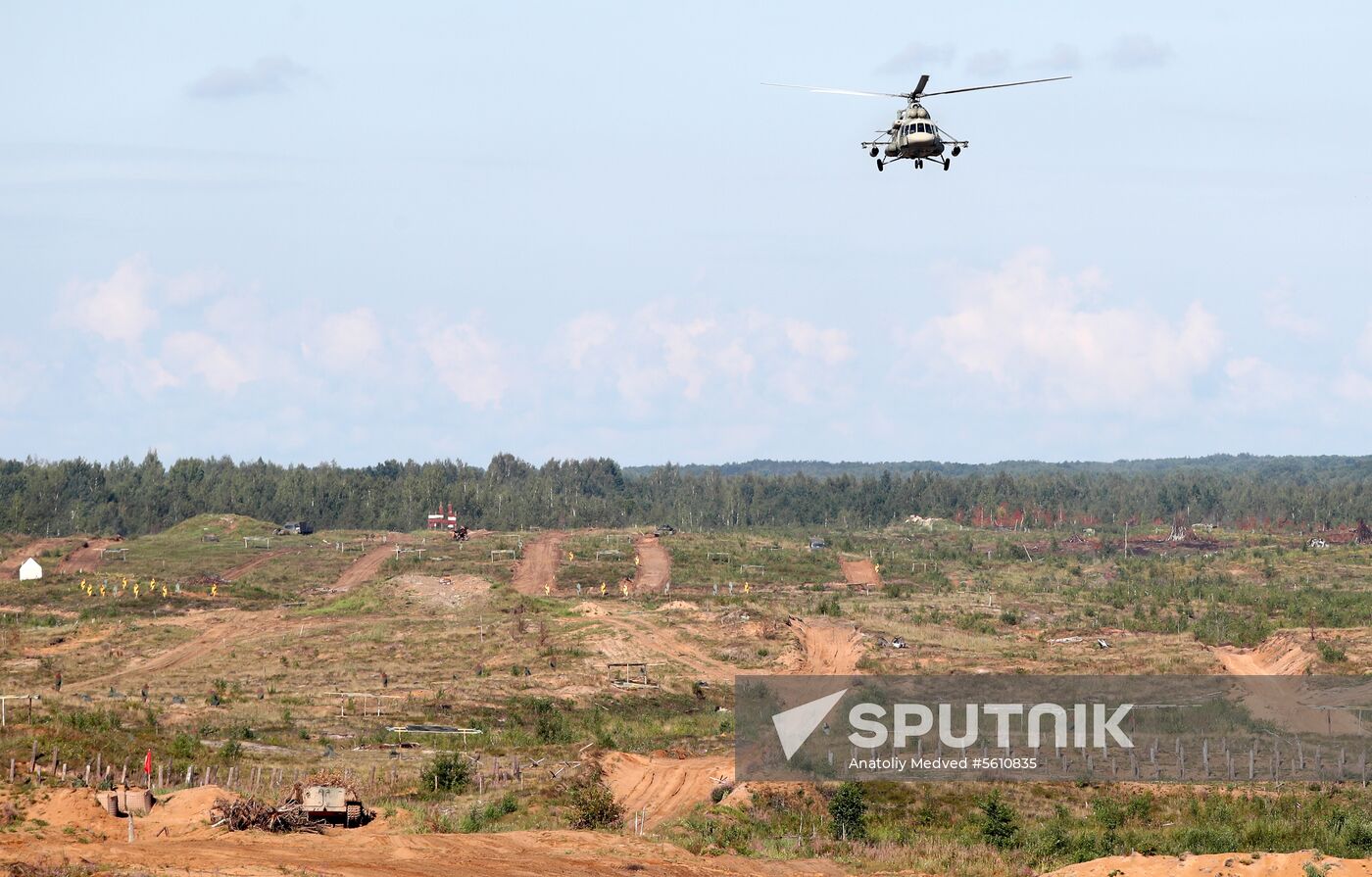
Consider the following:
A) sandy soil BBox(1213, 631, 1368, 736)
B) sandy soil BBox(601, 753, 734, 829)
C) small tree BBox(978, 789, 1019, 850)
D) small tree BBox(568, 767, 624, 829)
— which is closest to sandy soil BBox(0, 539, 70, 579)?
sandy soil BBox(601, 753, 734, 829)

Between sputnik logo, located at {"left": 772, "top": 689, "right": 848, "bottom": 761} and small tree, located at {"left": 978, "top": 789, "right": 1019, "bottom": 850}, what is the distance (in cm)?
921

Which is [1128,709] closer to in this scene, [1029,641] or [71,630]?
A: [1029,641]

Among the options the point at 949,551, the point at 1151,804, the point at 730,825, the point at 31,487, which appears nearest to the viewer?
the point at 730,825

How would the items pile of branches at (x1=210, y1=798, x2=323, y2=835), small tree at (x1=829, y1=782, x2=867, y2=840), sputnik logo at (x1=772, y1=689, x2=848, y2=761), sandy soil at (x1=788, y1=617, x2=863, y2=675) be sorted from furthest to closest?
1. sandy soil at (x1=788, y1=617, x2=863, y2=675)
2. sputnik logo at (x1=772, y1=689, x2=848, y2=761)
3. small tree at (x1=829, y1=782, x2=867, y2=840)
4. pile of branches at (x1=210, y1=798, x2=323, y2=835)

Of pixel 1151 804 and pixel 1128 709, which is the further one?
pixel 1128 709

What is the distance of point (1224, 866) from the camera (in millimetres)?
28641

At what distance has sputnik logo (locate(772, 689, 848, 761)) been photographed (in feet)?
153

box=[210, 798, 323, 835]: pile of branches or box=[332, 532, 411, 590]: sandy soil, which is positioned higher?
box=[332, 532, 411, 590]: sandy soil

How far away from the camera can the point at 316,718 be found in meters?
50.7

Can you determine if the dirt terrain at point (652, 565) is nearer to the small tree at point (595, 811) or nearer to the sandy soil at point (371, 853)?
the small tree at point (595, 811)

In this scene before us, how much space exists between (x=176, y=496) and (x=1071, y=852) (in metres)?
156

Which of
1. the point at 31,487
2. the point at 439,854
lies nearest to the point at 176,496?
the point at 31,487

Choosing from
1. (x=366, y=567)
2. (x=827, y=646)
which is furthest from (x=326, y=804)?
(x=366, y=567)

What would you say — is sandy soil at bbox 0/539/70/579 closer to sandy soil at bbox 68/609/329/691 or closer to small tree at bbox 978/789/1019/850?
sandy soil at bbox 68/609/329/691
